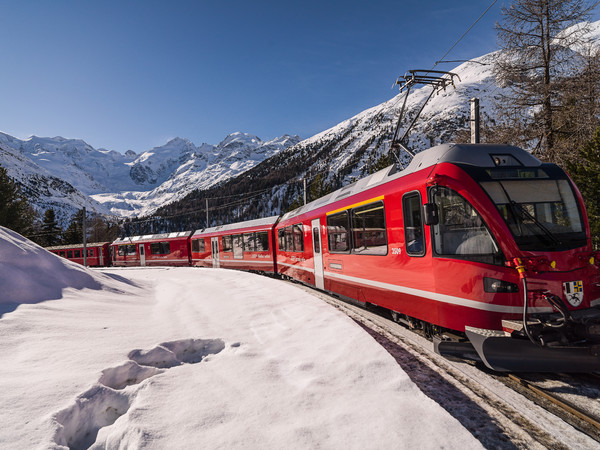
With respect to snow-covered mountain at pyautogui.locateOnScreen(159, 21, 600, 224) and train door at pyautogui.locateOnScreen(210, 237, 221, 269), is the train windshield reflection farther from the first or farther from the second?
snow-covered mountain at pyautogui.locateOnScreen(159, 21, 600, 224)

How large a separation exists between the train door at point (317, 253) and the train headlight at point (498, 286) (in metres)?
6.17

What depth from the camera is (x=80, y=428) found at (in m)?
2.81

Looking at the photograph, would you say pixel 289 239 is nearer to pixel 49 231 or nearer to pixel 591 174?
pixel 591 174

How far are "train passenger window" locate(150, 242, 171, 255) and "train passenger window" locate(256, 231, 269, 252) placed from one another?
12.7 metres

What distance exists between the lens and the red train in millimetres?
3951

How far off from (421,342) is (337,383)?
8.81ft

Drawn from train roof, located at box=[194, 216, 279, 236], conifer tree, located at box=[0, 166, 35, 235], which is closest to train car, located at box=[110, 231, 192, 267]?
train roof, located at box=[194, 216, 279, 236]

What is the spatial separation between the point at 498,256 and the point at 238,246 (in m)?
16.2

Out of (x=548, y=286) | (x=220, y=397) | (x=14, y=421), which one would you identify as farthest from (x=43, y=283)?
(x=548, y=286)

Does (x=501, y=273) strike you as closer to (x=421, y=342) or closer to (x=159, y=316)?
(x=421, y=342)

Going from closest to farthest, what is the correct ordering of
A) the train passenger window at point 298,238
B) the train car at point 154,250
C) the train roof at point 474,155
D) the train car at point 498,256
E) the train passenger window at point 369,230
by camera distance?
the train car at point 498,256, the train roof at point 474,155, the train passenger window at point 369,230, the train passenger window at point 298,238, the train car at point 154,250

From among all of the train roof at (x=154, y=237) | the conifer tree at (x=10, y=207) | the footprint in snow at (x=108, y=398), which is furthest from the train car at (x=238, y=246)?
the conifer tree at (x=10, y=207)

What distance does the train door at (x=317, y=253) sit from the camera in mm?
10305

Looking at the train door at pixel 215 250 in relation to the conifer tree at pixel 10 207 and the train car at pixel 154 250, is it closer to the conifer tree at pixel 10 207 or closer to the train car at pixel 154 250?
the train car at pixel 154 250
